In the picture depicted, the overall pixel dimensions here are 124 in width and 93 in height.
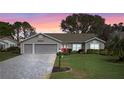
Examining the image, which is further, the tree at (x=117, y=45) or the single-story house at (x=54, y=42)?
the single-story house at (x=54, y=42)

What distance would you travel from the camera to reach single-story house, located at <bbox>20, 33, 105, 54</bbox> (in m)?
22.6

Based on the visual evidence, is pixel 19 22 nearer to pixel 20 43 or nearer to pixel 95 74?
pixel 20 43

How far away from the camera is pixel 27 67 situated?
18266 millimetres

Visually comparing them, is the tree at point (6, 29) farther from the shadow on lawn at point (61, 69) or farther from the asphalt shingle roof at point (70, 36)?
the asphalt shingle roof at point (70, 36)

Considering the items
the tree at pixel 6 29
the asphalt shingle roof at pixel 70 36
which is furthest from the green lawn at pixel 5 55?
the asphalt shingle roof at pixel 70 36

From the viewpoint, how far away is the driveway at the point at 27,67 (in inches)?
626

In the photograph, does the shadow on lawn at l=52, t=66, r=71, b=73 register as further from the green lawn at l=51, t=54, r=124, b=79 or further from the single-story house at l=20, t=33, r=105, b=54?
the single-story house at l=20, t=33, r=105, b=54

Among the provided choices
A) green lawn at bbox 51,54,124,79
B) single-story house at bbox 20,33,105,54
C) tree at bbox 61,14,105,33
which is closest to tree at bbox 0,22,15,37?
single-story house at bbox 20,33,105,54

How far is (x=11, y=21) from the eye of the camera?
59.2 ft

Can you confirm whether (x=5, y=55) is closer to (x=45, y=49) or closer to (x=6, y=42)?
(x=6, y=42)

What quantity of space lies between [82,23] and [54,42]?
883 centimetres

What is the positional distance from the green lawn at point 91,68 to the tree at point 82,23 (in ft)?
5.71
